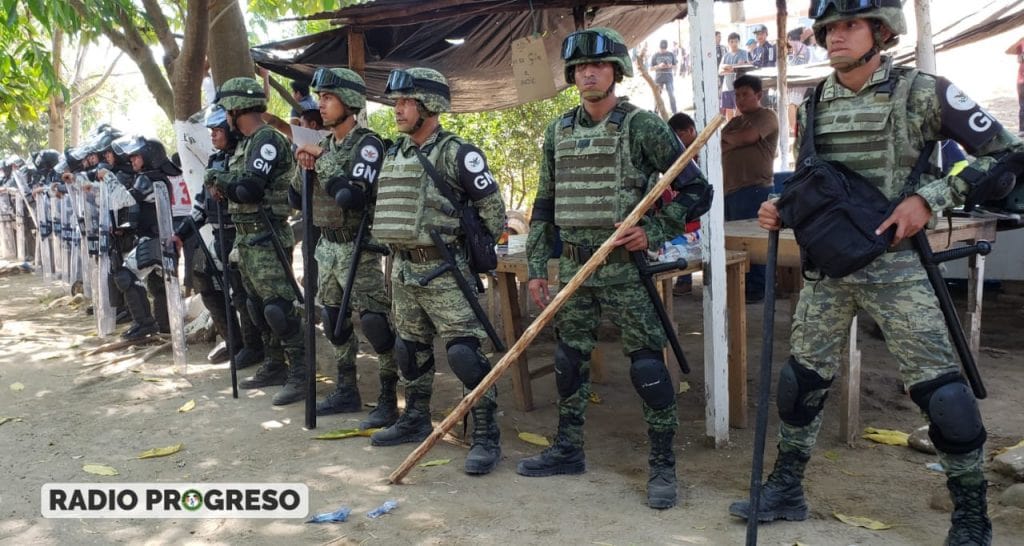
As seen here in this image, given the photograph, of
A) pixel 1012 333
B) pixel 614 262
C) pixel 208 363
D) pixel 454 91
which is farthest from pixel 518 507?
pixel 454 91

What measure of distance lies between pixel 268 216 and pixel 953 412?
4343mm

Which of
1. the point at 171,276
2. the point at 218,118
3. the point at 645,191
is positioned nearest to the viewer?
the point at 645,191

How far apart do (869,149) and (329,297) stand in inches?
130

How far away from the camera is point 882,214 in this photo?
3086mm

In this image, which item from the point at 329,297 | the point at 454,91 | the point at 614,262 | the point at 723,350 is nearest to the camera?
the point at 614,262

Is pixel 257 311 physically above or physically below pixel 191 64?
below

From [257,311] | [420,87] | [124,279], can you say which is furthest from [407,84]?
[124,279]

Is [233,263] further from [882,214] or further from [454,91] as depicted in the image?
[882,214]

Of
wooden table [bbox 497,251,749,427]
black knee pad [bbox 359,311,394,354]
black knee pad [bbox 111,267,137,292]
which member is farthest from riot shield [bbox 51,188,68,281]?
wooden table [bbox 497,251,749,427]

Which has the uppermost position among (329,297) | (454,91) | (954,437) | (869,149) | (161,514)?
(454,91)

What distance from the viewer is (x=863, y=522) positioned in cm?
351

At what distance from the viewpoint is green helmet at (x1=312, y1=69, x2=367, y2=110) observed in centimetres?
490

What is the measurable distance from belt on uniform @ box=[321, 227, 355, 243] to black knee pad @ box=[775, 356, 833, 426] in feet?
9.10

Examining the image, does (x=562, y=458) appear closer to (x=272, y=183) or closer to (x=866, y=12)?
(x=866, y=12)
